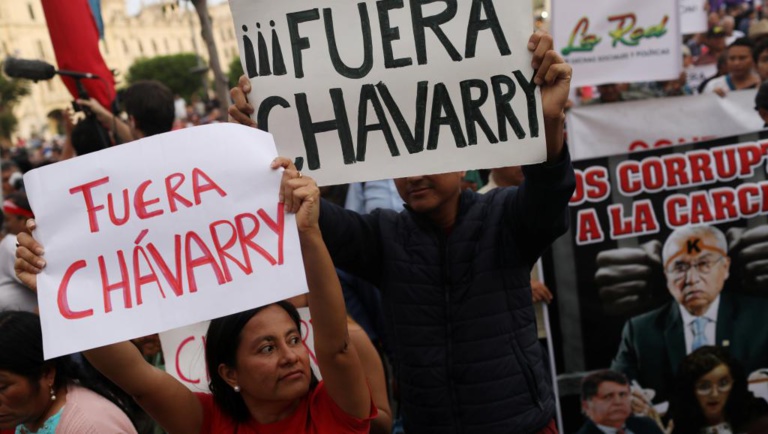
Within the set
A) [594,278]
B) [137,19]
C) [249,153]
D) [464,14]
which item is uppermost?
[137,19]

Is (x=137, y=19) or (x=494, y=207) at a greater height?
(x=137, y=19)

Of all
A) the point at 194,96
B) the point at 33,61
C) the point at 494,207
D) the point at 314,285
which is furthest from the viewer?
the point at 194,96

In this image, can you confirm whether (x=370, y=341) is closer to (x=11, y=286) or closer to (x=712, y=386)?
(x=712, y=386)

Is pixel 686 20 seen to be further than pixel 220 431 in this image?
Yes

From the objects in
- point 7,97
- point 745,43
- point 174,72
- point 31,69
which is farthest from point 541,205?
point 174,72

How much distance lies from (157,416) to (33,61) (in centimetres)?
301

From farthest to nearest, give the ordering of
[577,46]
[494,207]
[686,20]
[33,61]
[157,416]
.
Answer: [686,20] → [577,46] → [33,61] → [494,207] → [157,416]

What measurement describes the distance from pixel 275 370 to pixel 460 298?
0.69m

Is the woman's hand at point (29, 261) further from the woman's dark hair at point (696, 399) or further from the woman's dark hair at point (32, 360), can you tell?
the woman's dark hair at point (696, 399)

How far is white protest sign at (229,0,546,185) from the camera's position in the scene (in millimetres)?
2396

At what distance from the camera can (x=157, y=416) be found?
2.31 meters

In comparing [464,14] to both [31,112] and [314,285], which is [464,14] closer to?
[314,285]

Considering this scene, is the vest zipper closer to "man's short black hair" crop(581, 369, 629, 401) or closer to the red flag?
"man's short black hair" crop(581, 369, 629, 401)

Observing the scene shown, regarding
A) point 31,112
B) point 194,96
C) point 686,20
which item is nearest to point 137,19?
point 31,112
